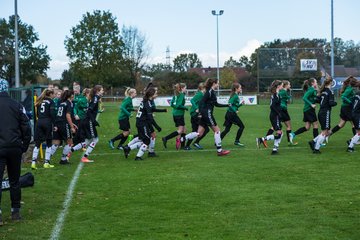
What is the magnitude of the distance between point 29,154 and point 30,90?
6.99 ft

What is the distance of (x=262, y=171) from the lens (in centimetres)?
1162

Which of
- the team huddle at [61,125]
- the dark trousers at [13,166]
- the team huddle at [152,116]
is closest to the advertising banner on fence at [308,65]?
the team huddle at [152,116]

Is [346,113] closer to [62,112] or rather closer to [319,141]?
[319,141]

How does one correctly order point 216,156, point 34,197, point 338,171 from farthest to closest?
point 216,156
point 338,171
point 34,197

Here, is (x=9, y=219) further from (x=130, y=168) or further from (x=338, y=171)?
(x=338, y=171)

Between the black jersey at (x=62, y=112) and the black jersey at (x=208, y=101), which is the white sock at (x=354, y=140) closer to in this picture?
the black jersey at (x=208, y=101)

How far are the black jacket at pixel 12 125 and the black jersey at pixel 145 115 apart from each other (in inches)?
251

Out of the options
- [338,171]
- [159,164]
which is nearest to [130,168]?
[159,164]

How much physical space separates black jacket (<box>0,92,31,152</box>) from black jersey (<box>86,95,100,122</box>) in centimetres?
676

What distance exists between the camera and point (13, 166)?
7.81 m

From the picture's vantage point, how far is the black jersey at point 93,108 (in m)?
14.7

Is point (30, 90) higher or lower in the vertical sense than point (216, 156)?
higher

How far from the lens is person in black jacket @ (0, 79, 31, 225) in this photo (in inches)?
299

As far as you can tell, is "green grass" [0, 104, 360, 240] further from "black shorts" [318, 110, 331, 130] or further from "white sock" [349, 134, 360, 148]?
"black shorts" [318, 110, 331, 130]
